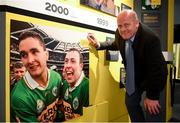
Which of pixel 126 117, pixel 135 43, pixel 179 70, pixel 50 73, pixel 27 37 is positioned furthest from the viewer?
pixel 179 70

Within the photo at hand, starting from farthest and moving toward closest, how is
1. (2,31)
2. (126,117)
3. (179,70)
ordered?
(179,70), (126,117), (2,31)

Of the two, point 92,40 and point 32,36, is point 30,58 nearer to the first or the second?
point 32,36

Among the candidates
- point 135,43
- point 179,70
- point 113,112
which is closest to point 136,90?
point 135,43

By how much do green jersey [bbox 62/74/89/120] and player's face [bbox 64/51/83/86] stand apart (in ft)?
0.19

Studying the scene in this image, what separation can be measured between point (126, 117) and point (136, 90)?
1111 mm

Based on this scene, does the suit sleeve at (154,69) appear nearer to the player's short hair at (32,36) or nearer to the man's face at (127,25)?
the man's face at (127,25)

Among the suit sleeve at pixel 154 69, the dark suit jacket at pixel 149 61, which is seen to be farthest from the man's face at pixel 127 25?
the suit sleeve at pixel 154 69

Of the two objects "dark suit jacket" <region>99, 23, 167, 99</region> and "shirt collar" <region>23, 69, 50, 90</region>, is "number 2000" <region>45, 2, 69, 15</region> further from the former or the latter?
"dark suit jacket" <region>99, 23, 167, 99</region>

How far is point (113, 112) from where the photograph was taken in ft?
11.4

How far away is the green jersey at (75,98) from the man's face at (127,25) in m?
0.55

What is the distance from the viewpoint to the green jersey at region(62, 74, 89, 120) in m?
2.48

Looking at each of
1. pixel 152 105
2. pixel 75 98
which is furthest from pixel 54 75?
pixel 152 105

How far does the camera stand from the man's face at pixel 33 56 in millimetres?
2018

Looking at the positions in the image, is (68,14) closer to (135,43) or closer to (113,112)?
(135,43)
